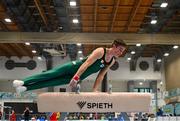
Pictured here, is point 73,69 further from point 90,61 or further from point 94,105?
point 94,105

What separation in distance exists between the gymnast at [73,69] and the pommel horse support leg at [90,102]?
440mm

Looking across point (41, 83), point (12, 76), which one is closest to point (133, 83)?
point (12, 76)

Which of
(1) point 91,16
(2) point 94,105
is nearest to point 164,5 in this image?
(1) point 91,16

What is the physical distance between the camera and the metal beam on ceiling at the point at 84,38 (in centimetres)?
1881

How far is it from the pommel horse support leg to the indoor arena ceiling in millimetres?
11143

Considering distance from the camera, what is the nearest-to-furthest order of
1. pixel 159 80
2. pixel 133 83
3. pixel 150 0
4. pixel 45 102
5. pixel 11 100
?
pixel 45 102
pixel 150 0
pixel 11 100
pixel 159 80
pixel 133 83

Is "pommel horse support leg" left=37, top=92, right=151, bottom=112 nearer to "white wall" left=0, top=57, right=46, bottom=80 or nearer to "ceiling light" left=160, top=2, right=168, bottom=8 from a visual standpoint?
"ceiling light" left=160, top=2, right=168, bottom=8

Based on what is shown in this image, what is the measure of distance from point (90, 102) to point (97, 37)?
14816 mm

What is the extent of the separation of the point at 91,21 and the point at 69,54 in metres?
11.3

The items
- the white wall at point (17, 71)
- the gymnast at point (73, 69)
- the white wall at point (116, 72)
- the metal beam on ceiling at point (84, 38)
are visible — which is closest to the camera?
the gymnast at point (73, 69)

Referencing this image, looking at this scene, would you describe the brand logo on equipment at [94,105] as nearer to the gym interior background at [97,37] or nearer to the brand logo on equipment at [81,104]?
the brand logo on equipment at [81,104]

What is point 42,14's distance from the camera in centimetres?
1792

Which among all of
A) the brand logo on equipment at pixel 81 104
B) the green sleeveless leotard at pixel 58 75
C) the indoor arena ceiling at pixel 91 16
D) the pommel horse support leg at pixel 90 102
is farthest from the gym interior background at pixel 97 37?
the brand logo on equipment at pixel 81 104

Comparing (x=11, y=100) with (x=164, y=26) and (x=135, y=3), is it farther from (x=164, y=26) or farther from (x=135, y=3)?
(x=135, y=3)
